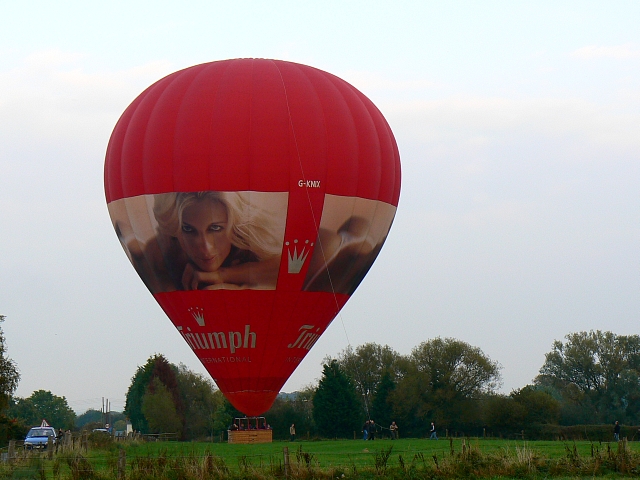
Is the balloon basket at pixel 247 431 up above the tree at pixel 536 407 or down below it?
below

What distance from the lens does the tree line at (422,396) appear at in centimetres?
4756

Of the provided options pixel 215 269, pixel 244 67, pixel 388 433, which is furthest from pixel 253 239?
pixel 388 433

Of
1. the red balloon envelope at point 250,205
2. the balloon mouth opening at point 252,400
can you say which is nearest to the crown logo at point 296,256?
the red balloon envelope at point 250,205

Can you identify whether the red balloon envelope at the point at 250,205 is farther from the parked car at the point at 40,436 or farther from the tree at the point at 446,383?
the tree at the point at 446,383

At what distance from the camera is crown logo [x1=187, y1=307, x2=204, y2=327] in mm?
26375

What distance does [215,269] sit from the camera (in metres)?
25.7

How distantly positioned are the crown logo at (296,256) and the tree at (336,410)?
2667 centimetres

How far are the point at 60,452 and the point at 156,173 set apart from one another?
25.6 ft

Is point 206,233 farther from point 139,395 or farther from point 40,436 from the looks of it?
point 139,395

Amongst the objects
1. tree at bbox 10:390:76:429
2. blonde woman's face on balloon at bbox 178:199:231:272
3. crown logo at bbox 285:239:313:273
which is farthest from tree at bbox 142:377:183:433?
tree at bbox 10:390:76:429

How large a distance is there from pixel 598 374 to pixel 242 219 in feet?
162

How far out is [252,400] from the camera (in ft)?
90.1

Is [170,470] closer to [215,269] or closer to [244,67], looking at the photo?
[215,269]

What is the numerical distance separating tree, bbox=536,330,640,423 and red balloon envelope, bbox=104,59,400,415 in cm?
3931
